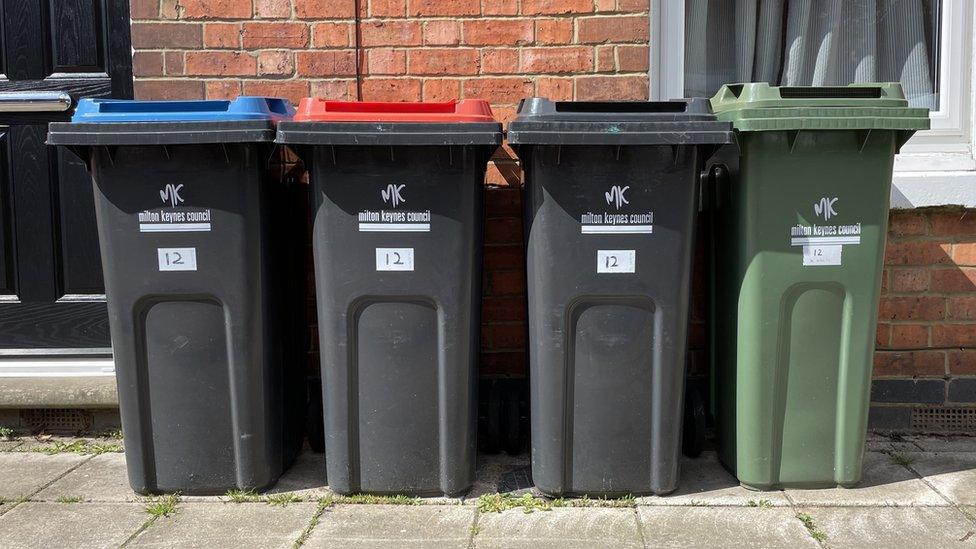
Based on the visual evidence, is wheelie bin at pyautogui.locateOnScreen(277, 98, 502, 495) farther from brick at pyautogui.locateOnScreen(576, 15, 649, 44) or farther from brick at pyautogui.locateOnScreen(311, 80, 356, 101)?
brick at pyautogui.locateOnScreen(576, 15, 649, 44)

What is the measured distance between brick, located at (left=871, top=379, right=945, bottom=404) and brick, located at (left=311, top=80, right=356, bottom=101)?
2884mm

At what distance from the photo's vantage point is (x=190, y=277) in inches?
124

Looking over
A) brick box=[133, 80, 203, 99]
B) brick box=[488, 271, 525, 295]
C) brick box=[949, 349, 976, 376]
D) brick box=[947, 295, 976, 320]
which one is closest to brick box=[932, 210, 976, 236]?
brick box=[947, 295, 976, 320]

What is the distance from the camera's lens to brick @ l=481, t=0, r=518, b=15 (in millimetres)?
4016

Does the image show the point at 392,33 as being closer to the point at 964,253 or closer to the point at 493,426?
the point at 493,426

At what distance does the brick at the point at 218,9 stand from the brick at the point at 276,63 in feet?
0.65

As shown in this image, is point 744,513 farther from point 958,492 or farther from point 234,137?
point 234,137

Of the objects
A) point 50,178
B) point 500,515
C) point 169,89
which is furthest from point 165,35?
point 500,515

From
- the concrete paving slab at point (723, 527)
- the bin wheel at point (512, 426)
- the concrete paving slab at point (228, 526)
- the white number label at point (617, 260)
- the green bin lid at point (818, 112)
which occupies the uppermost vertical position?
the green bin lid at point (818, 112)

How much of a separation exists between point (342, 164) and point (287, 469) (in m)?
1.36

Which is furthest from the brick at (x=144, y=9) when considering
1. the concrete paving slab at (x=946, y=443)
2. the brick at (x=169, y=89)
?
the concrete paving slab at (x=946, y=443)

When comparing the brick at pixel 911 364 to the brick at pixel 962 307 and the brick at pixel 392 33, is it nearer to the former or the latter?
the brick at pixel 962 307

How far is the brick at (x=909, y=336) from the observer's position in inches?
162

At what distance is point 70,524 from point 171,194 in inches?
49.9
